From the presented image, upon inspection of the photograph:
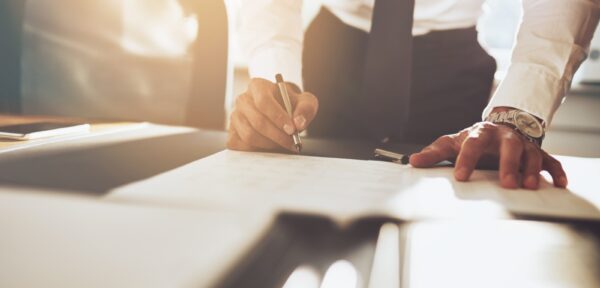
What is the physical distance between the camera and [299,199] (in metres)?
0.45

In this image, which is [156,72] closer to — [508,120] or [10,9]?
A: [10,9]

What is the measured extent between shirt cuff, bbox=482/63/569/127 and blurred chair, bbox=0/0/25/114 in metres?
1.20

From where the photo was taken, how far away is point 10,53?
126cm

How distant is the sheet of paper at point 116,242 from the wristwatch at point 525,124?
520 mm

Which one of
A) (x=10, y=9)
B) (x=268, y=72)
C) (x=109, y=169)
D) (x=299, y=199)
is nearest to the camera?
(x=299, y=199)

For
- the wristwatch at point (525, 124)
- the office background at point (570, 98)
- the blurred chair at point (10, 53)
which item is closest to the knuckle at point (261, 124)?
the wristwatch at point (525, 124)

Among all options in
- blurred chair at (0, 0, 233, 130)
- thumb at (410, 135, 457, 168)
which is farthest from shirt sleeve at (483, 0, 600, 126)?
Answer: blurred chair at (0, 0, 233, 130)

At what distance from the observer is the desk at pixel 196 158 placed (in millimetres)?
320

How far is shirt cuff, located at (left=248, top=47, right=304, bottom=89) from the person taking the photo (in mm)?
1110

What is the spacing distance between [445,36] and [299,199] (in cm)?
99

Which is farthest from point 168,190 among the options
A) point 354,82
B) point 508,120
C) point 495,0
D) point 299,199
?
point 495,0

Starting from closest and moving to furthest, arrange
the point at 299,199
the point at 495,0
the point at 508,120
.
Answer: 1. the point at 299,199
2. the point at 508,120
3. the point at 495,0

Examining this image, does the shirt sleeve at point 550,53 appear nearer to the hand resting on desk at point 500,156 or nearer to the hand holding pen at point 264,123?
the hand resting on desk at point 500,156

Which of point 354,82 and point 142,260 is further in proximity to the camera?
point 354,82
